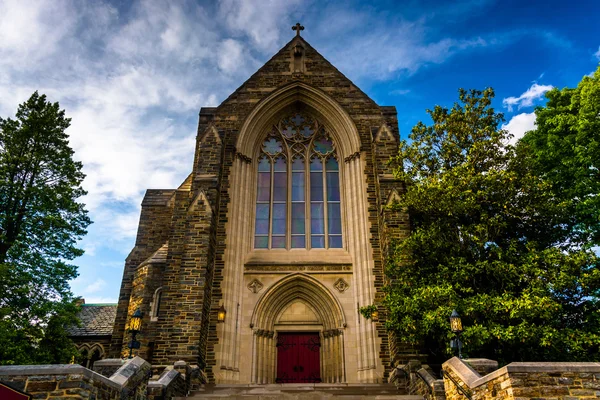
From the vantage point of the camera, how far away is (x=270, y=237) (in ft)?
52.7

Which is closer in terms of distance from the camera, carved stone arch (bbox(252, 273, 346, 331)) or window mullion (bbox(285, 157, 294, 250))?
carved stone arch (bbox(252, 273, 346, 331))

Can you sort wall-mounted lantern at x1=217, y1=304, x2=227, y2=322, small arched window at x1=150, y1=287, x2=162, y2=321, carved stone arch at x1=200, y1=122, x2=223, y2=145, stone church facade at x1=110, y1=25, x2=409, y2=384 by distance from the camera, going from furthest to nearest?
carved stone arch at x1=200, y1=122, x2=223, y2=145
small arched window at x1=150, y1=287, x2=162, y2=321
wall-mounted lantern at x1=217, y1=304, x2=227, y2=322
stone church facade at x1=110, y1=25, x2=409, y2=384

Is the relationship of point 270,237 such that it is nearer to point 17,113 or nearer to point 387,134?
point 387,134

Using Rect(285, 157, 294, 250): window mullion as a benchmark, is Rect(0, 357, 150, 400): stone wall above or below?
below

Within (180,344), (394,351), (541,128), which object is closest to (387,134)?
(541,128)

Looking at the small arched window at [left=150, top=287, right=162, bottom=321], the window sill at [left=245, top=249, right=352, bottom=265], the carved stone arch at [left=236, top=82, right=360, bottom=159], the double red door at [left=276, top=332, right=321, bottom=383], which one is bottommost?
the double red door at [left=276, top=332, right=321, bottom=383]

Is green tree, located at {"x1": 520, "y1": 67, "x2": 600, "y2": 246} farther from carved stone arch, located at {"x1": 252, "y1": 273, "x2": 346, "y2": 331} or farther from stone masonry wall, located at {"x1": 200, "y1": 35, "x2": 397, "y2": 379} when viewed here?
carved stone arch, located at {"x1": 252, "y1": 273, "x2": 346, "y2": 331}

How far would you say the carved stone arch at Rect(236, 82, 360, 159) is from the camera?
17.2 m

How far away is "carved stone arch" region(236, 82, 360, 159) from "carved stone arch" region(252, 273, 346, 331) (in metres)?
4.91

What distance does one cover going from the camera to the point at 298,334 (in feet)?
49.0

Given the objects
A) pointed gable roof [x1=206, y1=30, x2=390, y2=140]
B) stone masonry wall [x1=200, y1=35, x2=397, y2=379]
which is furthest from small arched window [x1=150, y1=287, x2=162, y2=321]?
pointed gable roof [x1=206, y1=30, x2=390, y2=140]

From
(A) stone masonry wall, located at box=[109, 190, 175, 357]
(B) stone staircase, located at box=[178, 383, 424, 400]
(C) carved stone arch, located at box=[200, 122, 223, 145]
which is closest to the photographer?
(B) stone staircase, located at box=[178, 383, 424, 400]

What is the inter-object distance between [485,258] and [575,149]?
472cm

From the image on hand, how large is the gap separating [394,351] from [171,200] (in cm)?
1004
